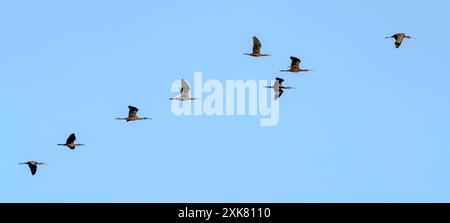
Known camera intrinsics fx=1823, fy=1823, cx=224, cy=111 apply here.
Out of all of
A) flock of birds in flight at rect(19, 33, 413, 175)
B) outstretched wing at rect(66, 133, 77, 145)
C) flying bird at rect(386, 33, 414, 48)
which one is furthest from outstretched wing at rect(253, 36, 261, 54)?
outstretched wing at rect(66, 133, 77, 145)

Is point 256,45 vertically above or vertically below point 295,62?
above

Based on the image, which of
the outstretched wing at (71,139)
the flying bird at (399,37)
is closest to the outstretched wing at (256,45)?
the flying bird at (399,37)

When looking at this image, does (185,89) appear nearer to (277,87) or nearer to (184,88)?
(184,88)

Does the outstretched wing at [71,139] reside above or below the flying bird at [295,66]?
below

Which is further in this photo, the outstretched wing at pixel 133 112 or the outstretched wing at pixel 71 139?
the outstretched wing at pixel 133 112

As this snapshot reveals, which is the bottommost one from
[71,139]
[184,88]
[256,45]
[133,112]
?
[71,139]

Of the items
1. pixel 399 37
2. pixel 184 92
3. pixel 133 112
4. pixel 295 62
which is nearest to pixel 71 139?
pixel 133 112

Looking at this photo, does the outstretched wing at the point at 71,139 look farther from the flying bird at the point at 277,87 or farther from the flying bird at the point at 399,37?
the flying bird at the point at 399,37

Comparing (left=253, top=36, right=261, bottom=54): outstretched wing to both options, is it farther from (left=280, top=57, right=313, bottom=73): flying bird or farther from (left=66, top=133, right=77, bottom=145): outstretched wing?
(left=66, top=133, right=77, bottom=145): outstretched wing

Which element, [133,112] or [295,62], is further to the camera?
[133,112]

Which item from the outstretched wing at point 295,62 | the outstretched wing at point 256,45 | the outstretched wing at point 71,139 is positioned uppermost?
the outstretched wing at point 256,45
